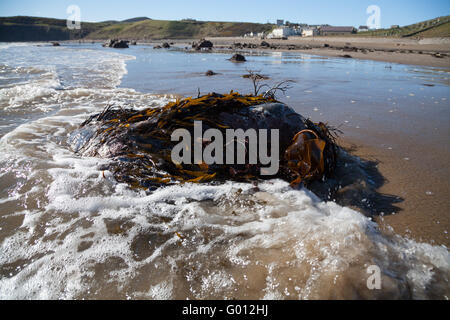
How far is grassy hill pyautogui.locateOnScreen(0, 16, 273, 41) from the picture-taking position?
74.6 metres

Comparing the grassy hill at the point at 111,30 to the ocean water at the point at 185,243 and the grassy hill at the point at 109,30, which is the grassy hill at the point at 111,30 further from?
the ocean water at the point at 185,243

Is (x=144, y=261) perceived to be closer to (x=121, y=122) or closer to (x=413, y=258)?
(x=413, y=258)

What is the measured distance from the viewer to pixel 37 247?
188 cm

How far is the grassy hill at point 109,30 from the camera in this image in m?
74.6

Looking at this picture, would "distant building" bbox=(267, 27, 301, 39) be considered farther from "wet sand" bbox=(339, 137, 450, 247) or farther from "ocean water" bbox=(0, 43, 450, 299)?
"ocean water" bbox=(0, 43, 450, 299)

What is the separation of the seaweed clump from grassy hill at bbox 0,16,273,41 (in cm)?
8485

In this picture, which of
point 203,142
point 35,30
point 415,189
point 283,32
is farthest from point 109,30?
point 415,189

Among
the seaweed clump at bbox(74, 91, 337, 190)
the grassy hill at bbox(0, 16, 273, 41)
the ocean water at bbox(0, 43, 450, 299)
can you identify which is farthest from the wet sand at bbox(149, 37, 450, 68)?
the grassy hill at bbox(0, 16, 273, 41)

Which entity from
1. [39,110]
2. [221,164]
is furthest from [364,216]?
[39,110]

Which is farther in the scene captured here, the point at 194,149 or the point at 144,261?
the point at 194,149

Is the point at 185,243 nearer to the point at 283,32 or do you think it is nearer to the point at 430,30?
the point at 430,30

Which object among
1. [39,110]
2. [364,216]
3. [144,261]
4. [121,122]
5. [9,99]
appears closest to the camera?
[144,261]

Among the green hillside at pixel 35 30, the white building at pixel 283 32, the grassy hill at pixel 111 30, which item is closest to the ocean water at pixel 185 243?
the white building at pixel 283 32

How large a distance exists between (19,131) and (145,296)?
157 inches
